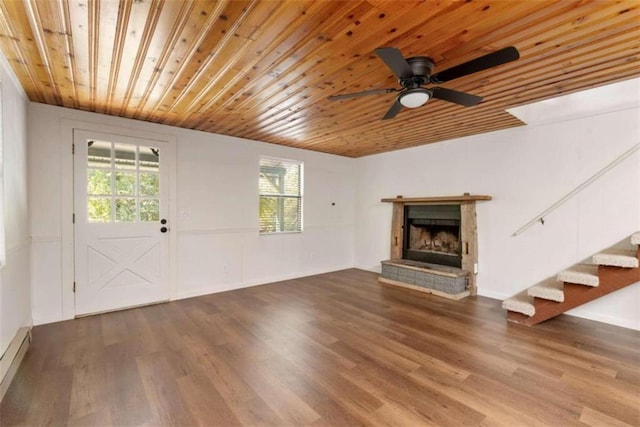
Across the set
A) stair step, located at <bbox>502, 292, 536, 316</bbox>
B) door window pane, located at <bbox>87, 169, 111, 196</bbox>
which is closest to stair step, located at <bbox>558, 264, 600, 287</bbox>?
stair step, located at <bbox>502, 292, 536, 316</bbox>

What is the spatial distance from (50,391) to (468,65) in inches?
141

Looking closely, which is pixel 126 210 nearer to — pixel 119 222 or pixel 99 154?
pixel 119 222

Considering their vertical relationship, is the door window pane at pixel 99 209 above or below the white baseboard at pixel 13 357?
above

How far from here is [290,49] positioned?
2.04 metres

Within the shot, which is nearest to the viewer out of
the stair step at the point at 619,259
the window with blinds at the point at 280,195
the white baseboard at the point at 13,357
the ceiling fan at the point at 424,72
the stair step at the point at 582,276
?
the ceiling fan at the point at 424,72

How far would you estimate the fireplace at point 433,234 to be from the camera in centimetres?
478

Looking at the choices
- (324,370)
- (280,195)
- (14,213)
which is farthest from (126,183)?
(324,370)

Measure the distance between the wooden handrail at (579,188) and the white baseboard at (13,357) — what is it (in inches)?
214

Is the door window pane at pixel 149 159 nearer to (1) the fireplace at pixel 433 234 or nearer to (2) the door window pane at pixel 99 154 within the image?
(2) the door window pane at pixel 99 154

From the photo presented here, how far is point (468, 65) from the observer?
1.89 m

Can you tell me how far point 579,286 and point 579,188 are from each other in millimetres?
1244

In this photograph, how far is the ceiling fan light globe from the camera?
7.05 feet

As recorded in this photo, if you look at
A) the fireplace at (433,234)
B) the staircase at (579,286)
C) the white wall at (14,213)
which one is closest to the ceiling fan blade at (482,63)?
the staircase at (579,286)

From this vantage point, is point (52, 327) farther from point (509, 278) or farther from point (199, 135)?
point (509, 278)
